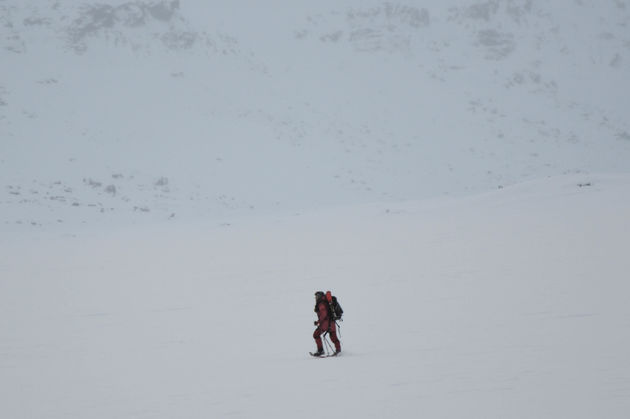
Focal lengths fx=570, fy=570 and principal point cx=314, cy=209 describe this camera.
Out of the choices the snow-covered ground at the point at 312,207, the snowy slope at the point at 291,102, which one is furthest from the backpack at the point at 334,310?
the snowy slope at the point at 291,102

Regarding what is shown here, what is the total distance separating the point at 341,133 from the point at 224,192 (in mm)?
16953

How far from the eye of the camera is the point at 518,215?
2522 centimetres

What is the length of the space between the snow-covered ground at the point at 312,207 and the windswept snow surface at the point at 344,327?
0.06m

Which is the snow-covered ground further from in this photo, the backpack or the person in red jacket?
the backpack

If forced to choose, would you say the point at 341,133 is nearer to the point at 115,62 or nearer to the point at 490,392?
the point at 115,62

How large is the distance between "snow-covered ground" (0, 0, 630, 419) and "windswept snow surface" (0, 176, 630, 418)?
6 centimetres

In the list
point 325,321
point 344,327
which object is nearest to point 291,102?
point 344,327

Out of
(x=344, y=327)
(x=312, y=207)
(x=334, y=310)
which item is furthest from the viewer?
(x=312, y=207)

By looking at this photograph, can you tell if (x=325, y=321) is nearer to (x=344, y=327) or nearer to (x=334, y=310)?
(x=334, y=310)

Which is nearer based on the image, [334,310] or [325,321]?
[334,310]

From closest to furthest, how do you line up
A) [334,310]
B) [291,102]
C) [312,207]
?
[334,310] < [312,207] < [291,102]

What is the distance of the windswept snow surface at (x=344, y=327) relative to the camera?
6.51 m

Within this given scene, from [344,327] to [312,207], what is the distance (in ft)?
109

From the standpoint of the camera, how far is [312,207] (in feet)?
144
